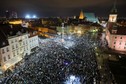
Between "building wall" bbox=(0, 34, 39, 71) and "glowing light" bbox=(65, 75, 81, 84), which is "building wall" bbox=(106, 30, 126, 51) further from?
"building wall" bbox=(0, 34, 39, 71)

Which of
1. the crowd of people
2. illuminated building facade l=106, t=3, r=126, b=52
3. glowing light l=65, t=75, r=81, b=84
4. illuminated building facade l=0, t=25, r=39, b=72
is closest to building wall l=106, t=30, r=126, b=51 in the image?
illuminated building facade l=106, t=3, r=126, b=52

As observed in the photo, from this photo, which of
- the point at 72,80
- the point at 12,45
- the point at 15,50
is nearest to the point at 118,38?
the point at 72,80

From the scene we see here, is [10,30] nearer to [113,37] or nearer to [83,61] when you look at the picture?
[83,61]

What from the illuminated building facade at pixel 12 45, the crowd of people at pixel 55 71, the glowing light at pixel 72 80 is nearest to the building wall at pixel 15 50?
the illuminated building facade at pixel 12 45

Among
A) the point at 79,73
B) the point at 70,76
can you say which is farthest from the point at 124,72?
the point at 70,76

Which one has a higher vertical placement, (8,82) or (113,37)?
(113,37)

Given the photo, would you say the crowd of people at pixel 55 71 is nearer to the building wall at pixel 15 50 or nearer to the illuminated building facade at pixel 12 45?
the building wall at pixel 15 50

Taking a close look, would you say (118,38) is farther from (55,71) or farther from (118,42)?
(55,71)

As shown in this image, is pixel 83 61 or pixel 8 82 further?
pixel 83 61
